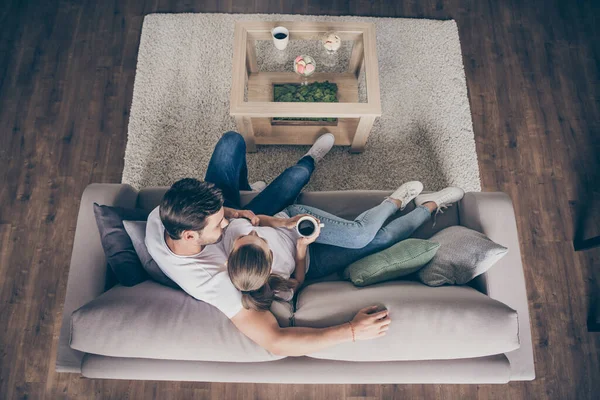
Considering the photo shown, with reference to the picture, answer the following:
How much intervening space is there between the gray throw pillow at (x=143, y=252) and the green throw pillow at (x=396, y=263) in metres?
0.72

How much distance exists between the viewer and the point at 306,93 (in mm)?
2059

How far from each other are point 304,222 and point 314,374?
0.56 metres

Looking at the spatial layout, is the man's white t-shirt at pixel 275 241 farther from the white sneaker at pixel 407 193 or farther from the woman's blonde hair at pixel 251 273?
the white sneaker at pixel 407 193

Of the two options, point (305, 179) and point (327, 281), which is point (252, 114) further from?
point (327, 281)

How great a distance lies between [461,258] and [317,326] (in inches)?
23.4

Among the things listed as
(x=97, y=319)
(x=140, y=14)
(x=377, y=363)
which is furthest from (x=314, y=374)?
(x=140, y=14)

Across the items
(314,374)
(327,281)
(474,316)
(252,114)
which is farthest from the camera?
(252,114)

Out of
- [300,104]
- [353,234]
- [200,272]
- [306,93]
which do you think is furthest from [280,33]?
[200,272]

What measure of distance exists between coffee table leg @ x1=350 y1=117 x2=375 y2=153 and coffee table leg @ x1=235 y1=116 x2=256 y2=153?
1.96ft

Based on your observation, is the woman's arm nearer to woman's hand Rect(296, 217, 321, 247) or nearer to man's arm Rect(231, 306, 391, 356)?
woman's hand Rect(296, 217, 321, 247)

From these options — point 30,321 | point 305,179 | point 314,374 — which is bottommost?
point 30,321

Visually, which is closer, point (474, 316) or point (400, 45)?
point (474, 316)

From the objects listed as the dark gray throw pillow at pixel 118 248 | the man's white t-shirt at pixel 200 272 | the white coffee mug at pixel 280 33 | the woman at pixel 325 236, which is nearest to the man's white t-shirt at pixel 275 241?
the woman at pixel 325 236

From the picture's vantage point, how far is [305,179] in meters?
1.91
